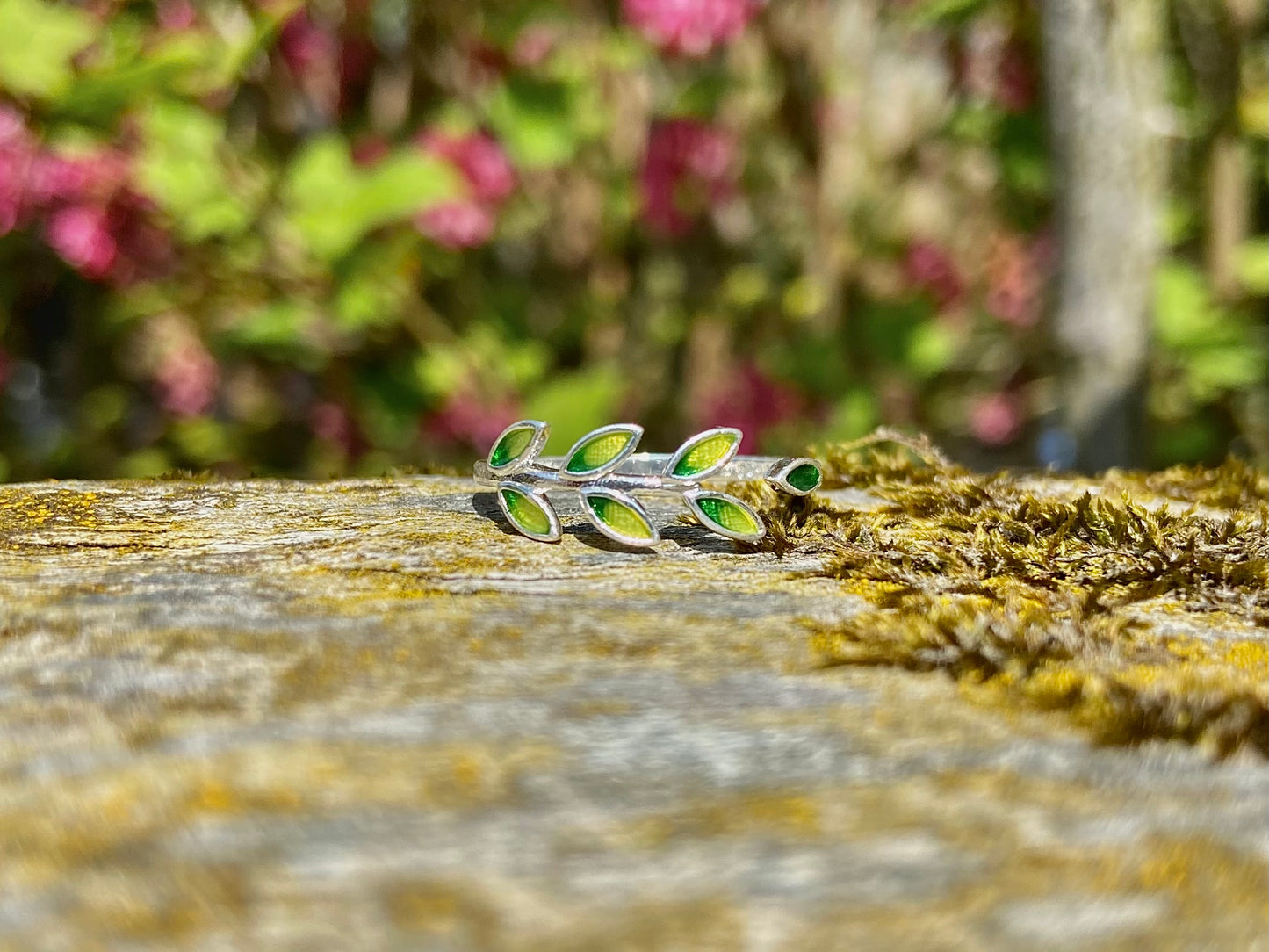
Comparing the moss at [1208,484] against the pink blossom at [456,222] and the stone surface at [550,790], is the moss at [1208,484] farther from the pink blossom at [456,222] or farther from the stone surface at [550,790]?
the pink blossom at [456,222]

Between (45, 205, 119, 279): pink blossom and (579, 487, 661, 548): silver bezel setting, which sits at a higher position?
(45, 205, 119, 279): pink blossom

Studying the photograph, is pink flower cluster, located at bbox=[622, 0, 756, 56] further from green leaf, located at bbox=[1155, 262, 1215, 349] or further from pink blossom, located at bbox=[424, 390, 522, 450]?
green leaf, located at bbox=[1155, 262, 1215, 349]

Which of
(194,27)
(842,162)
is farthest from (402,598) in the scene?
(842,162)

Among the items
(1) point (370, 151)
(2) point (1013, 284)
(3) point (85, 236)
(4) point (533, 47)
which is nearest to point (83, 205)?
(3) point (85, 236)

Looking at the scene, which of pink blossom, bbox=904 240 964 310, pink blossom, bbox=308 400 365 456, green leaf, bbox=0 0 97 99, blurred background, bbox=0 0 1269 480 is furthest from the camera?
pink blossom, bbox=904 240 964 310

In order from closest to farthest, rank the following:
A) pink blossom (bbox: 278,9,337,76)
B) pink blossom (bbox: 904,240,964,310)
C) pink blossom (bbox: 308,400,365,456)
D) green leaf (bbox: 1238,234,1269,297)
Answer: green leaf (bbox: 1238,234,1269,297) → pink blossom (bbox: 278,9,337,76) → pink blossom (bbox: 308,400,365,456) → pink blossom (bbox: 904,240,964,310)

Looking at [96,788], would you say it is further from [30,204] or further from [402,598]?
[30,204]

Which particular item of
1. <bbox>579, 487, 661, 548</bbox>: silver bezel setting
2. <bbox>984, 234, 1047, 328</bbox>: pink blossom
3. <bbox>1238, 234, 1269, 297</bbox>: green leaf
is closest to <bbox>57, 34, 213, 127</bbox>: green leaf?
<bbox>579, 487, 661, 548</bbox>: silver bezel setting
